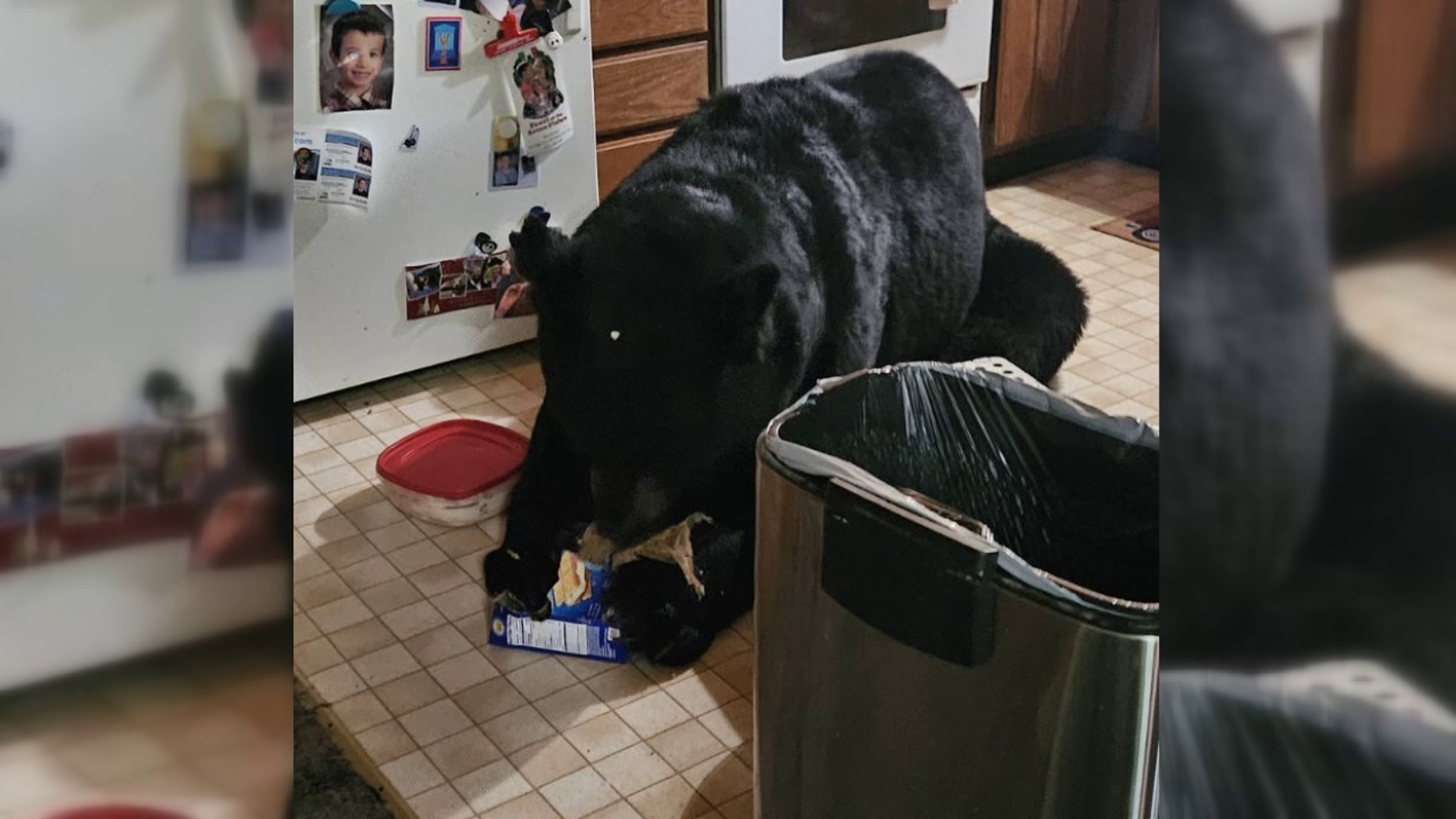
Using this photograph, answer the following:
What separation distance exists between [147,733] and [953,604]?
0.90 m

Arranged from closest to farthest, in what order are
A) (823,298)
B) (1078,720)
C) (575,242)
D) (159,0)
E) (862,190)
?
(159,0)
(1078,720)
(575,242)
(823,298)
(862,190)

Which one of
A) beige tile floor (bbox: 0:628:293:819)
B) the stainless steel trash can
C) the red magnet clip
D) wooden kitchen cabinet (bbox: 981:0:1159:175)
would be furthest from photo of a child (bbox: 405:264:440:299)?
beige tile floor (bbox: 0:628:293:819)

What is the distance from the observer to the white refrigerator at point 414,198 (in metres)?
2.35

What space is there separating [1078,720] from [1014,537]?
1.49 feet

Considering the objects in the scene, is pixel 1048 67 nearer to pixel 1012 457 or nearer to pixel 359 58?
pixel 359 58

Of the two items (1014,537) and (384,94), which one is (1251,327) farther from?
(384,94)

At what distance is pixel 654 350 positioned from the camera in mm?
1798

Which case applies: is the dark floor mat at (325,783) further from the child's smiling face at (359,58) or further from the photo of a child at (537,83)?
the photo of a child at (537,83)

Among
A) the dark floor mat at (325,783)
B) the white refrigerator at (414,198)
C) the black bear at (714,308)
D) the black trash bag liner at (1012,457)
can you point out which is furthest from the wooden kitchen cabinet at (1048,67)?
the dark floor mat at (325,783)

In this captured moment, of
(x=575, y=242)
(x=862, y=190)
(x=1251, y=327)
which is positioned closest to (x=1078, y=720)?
(x=1251, y=327)

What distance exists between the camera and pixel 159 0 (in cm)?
22

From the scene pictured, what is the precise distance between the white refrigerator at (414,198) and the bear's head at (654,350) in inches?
25.4

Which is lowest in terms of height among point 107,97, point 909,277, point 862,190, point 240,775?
point 909,277

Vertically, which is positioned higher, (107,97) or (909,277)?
(107,97)
